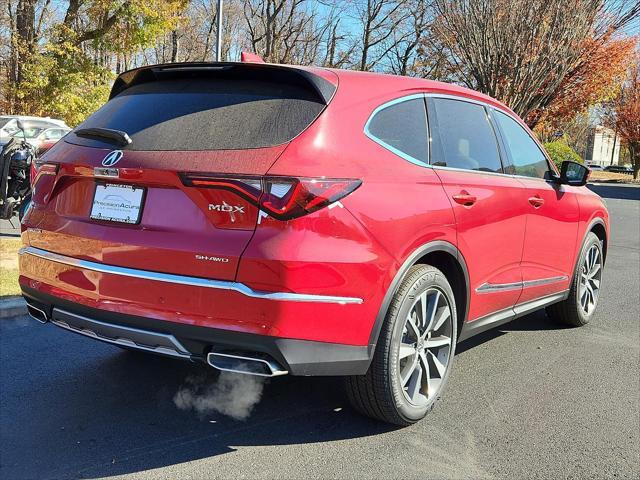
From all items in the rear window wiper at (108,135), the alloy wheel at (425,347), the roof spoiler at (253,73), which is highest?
the roof spoiler at (253,73)

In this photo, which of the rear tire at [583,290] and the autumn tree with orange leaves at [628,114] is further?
the autumn tree with orange leaves at [628,114]

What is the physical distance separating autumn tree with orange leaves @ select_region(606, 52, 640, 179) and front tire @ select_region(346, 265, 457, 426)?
50.0 meters

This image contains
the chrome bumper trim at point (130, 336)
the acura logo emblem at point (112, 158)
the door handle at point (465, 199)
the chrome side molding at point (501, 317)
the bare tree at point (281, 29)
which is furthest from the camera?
the bare tree at point (281, 29)

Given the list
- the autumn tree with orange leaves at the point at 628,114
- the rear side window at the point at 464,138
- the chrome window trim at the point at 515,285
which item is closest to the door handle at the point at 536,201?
the rear side window at the point at 464,138

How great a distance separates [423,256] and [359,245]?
0.57 m

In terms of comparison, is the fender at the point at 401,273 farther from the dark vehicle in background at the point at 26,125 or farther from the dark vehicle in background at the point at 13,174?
the dark vehicle in background at the point at 26,125

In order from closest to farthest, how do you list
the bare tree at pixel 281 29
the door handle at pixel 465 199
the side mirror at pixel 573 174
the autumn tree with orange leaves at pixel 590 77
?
1. the door handle at pixel 465 199
2. the side mirror at pixel 573 174
3. the autumn tree with orange leaves at pixel 590 77
4. the bare tree at pixel 281 29

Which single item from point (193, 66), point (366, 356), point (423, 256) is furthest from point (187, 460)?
point (193, 66)

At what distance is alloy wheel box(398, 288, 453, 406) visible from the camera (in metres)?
3.19

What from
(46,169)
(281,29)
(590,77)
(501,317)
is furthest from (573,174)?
(281,29)

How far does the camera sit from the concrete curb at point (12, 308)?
4898 millimetres

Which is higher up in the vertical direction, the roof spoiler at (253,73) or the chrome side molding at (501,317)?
the roof spoiler at (253,73)

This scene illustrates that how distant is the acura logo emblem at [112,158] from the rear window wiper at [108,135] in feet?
0.17

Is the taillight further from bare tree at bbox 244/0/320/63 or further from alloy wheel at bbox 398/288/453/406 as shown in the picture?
bare tree at bbox 244/0/320/63
